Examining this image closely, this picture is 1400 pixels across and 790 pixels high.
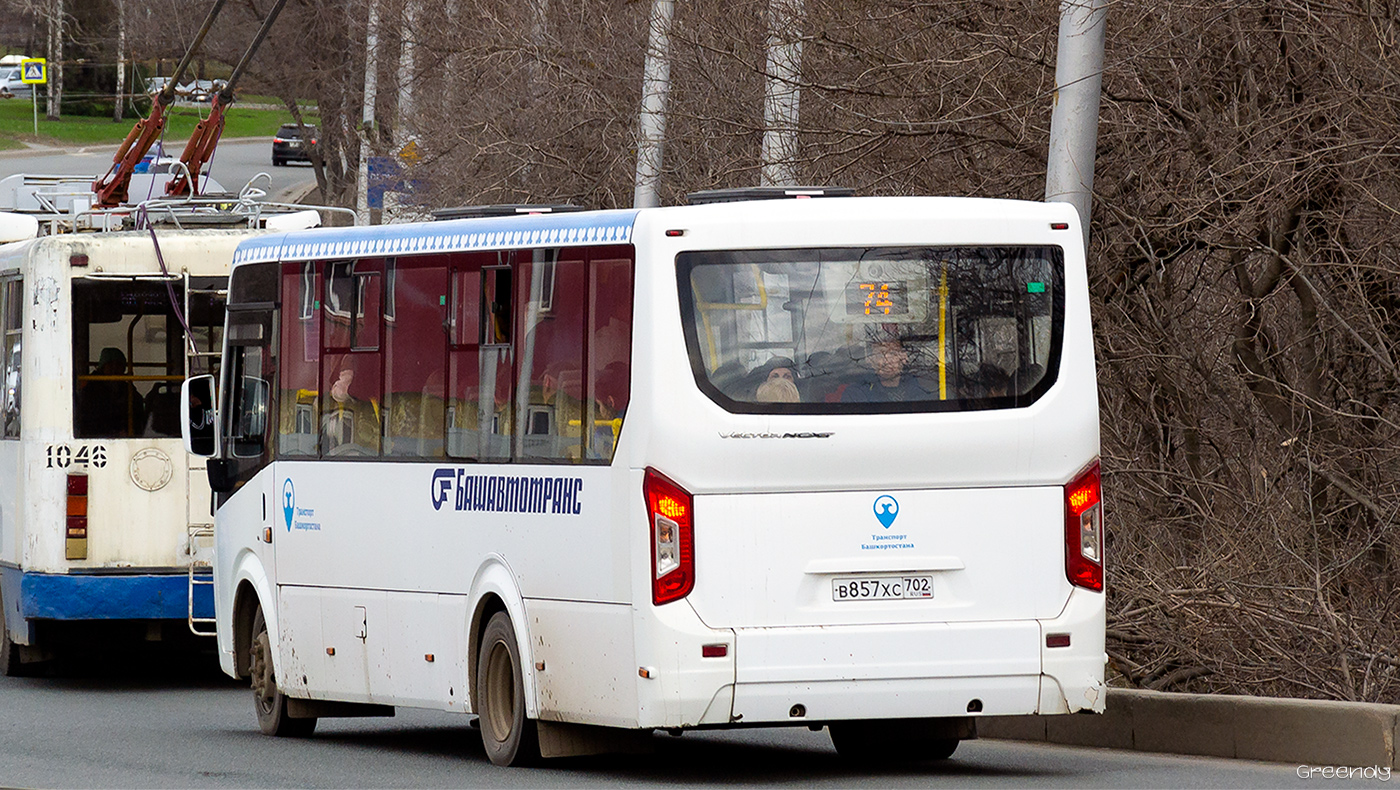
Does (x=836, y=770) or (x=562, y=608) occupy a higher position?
(x=562, y=608)

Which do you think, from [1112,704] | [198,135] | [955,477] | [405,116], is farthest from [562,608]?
[405,116]

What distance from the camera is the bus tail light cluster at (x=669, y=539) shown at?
10164 mm

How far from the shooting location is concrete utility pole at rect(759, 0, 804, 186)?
59.2 ft

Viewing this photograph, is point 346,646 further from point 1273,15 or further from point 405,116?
point 405,116

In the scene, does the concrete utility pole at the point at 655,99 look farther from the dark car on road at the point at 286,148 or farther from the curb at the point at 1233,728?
the dark car on road at the point at 286,148

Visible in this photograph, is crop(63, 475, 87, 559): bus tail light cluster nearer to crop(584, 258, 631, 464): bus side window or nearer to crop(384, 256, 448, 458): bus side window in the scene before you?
crop(384, 256, 448, 458): bus side window

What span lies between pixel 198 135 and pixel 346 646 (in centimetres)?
1020

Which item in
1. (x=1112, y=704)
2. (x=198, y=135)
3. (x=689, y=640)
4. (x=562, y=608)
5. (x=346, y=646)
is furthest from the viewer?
(x=198, y=135)

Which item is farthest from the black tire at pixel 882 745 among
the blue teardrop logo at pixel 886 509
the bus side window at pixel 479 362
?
the bus side window at pixel 479 362

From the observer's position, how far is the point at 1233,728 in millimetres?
11125

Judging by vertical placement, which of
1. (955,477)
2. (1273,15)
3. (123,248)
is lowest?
(955,477)

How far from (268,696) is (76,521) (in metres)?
3.35

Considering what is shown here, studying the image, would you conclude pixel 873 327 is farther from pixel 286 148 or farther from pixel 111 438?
pixel 286 148

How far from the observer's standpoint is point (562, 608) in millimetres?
10875
